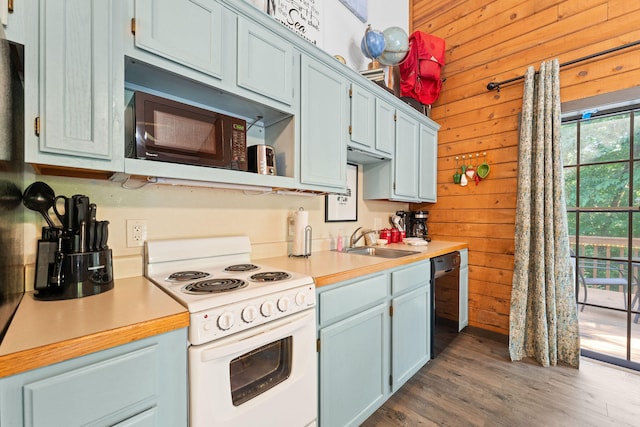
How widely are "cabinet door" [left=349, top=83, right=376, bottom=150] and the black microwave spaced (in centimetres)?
87

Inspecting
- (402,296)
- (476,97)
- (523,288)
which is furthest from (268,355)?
(476,97)

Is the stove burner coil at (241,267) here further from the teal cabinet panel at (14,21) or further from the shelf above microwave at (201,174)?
the teal cabinet panel at (14,21)

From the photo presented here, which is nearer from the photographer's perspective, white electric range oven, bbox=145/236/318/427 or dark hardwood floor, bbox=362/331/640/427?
white electric range oven, bbox=145/236/318/427

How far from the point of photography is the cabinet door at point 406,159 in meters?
2.45

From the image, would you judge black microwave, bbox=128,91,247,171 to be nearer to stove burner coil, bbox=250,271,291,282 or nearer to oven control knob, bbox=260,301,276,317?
stove burner coil, bbox=250,271,291,282

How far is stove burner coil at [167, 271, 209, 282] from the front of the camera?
47.8 inches

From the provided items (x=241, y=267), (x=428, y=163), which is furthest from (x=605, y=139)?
(x=241, y=267)

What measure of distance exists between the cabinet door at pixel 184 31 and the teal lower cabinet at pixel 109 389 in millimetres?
1076

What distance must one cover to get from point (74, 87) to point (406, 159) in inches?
91.0

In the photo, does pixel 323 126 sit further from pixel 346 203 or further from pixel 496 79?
pixel 496 79

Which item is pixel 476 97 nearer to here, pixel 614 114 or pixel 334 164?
pixel 614 114

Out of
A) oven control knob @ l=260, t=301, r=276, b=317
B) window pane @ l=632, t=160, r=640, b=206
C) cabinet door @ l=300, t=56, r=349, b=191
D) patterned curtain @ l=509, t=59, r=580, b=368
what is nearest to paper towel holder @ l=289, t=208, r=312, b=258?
cabinet door @ l=300, t=56, r=349, b=191

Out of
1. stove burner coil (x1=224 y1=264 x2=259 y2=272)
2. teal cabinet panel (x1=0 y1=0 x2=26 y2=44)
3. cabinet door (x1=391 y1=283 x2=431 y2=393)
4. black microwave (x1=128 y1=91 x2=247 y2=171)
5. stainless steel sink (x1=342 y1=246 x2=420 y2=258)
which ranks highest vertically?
teal cabinet panel (x1=0 y1=0 x2=26 y2=44)

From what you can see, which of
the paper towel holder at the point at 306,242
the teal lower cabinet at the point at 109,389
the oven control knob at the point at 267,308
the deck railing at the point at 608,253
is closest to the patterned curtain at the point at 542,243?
the deck railing at the point at 608,253
